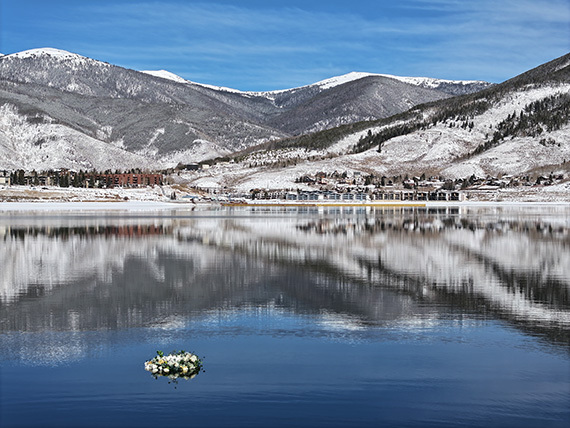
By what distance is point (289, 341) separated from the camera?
22.3 metres

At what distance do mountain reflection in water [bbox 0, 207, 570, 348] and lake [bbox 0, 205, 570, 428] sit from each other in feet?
0.46

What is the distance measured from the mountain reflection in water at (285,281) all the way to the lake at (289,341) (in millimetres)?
140

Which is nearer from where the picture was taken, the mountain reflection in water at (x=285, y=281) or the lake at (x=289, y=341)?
the lake at (x=289, y=341)

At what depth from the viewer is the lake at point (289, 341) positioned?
1606 centimetres

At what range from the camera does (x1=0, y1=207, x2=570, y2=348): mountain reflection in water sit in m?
26.4

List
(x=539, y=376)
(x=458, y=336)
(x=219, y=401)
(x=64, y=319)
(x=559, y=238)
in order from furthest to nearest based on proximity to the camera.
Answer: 1. (x=559, y=238)
2. (x=64, y=319)
3. (x=458, y=336)
4. (x=539, y=376)
5. (x=219, y=401)

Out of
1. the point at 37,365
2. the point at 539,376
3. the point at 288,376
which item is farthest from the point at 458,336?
the point at 37,365

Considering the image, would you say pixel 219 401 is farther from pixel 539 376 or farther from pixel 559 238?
pixel 559 238

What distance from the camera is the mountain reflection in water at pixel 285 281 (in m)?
26.4

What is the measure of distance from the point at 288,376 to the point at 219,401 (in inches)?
98.5

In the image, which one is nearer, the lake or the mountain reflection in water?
the lake

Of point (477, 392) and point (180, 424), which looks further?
point (477, 392)

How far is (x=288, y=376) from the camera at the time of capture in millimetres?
18531

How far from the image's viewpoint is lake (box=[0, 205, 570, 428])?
52.7 feet
